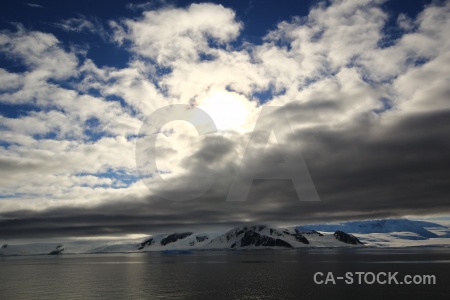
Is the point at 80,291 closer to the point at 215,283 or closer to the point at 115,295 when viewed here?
the point at 115,295

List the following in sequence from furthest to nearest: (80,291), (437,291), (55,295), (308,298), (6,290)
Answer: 1. (6,290)
2. (80,291)
3. (55,295)
4. (437,291)
5. (308,298)

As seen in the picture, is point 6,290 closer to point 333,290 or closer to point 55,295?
point 55,295

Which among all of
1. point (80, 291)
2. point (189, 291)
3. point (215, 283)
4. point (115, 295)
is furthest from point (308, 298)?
point (80, 291)

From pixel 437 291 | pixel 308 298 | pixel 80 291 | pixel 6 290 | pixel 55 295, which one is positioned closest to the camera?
pixel 308 298

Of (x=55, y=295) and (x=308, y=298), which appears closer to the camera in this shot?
(x=308, y=298)

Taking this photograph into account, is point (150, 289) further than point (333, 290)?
Yes

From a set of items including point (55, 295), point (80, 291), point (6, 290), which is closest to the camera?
point (55, 295)

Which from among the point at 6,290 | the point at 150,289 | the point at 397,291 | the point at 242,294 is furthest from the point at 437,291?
the point at 6,290

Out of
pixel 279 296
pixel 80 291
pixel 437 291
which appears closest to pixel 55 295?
pixel 80 291
